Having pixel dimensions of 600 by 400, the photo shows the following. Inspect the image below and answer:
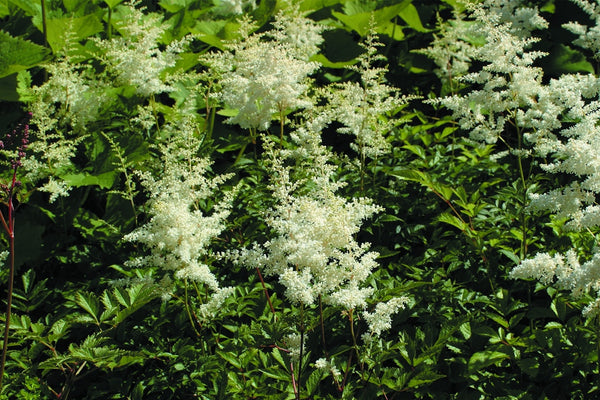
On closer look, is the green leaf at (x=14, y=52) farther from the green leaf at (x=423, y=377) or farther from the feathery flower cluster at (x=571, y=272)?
the feathery flower cluster at (x=571, y=272)

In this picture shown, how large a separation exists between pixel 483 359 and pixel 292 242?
35.5 inches

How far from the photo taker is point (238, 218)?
321cm

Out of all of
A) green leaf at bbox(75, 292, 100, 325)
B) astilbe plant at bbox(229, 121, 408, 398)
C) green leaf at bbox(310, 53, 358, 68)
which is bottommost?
green leaf at bbox(75, 292, 100, 325)

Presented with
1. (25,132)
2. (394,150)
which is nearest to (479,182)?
(394,150)

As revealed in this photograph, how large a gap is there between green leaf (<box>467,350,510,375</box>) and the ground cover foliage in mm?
10

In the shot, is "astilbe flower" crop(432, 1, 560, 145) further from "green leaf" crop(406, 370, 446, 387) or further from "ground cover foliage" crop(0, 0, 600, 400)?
"green leaf" crop(406, 370, 446, 387)

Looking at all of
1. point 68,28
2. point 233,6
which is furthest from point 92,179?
point 233,6

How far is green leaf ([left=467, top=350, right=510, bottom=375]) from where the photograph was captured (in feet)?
7.07

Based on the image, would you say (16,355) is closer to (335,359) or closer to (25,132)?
(25,132)

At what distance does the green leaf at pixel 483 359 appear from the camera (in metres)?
2.15

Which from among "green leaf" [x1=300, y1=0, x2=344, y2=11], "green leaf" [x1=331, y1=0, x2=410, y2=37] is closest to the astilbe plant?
"green leaf" [x1=331, y1=0, x2=410, y2=37]

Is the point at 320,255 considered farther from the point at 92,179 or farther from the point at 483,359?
the point at 92,179

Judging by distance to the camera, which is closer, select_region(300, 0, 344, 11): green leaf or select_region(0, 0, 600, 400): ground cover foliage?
select_region(0, 0, 600, 400): ground cover foliage

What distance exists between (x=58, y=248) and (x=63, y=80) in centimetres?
108
